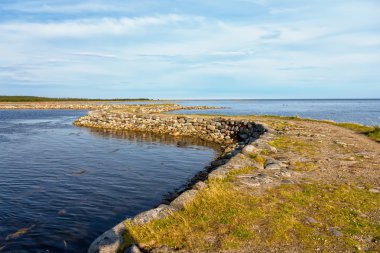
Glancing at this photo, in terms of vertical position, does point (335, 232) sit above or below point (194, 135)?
above

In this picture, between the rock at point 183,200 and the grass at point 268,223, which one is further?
the rock at point 183,200

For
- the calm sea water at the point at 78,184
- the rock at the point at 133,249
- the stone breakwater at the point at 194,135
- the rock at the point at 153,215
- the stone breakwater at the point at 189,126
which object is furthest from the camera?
the stone breakwater at the point at 189,126

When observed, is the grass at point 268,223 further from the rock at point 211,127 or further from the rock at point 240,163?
the rock at point 211,127

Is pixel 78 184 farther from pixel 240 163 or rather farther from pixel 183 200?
pixel 183 200

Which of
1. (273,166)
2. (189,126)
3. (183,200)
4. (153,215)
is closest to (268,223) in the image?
(183,200)

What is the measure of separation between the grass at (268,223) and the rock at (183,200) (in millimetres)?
207

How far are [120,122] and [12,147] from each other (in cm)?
1862

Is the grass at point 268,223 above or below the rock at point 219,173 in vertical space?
below

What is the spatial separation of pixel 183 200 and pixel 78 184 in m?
8.35

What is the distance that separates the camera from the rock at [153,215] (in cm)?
884

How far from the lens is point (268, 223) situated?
28.7 ft


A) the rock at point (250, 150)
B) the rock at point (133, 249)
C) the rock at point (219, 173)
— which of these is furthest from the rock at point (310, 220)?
the rock at point (250, 150)

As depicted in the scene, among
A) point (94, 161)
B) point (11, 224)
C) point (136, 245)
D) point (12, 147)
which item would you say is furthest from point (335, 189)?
point (12, 147)

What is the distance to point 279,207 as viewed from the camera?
9.85 m
